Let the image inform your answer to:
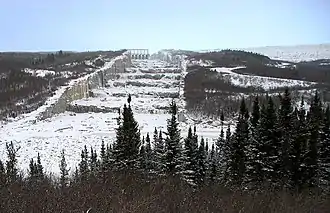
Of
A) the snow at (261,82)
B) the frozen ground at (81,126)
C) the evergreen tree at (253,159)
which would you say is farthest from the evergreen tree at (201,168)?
the snow at (261,82)

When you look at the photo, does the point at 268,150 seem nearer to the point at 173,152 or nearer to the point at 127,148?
the point at 173,152

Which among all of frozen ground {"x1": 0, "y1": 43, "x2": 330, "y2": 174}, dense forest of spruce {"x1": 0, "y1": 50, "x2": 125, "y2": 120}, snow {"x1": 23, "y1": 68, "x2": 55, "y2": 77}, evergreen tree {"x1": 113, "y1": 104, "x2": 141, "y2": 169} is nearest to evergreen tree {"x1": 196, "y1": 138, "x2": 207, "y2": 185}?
evergreen tree {"x1": 113, "y1": 104, "x2": 141, "y2": 169}

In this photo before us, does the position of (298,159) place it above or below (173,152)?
below

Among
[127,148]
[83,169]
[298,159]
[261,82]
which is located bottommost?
[261,82]

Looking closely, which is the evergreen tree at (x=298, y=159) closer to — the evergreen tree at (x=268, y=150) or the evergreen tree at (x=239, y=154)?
the evergreen tree at (x=268, y=150)

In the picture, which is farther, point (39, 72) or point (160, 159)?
point (39, 72)

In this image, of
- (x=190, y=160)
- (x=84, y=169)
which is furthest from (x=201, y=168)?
(x=84, y=169)

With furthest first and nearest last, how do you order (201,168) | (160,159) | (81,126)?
(81,126), (201,168), (160,159)

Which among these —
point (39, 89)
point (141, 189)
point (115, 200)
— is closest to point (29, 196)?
point (115, 200)

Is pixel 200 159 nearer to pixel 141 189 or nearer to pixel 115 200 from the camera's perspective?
pixel 141 189
